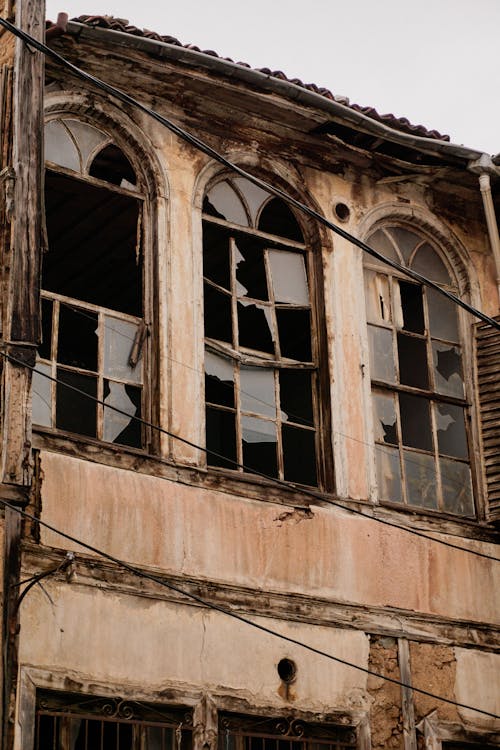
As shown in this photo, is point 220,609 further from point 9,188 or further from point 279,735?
point 9,188

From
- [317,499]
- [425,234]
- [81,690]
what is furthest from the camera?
[425,234]

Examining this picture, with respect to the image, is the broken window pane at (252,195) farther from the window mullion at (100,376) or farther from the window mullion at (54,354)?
the window mullion at (54,354)

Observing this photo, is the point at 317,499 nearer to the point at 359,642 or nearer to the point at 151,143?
the point at 359,642

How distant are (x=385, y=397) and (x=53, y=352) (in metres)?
3.15

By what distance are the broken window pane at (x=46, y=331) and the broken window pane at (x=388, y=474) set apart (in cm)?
302

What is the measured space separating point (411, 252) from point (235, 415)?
271cm

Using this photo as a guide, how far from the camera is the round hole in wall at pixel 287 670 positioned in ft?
35.3

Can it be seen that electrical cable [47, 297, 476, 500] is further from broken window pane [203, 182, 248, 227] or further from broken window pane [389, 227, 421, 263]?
broken window pane [389, 227, 421, 263]

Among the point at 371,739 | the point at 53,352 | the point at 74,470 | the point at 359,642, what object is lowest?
the point at 371,739

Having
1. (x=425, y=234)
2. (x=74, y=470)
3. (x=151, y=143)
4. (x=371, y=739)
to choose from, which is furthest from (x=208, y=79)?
(x=371, y=739)

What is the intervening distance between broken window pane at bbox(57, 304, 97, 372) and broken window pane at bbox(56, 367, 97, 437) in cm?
14

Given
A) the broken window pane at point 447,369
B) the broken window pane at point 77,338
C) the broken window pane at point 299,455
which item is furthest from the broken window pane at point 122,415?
the broken window pane at point 447,369

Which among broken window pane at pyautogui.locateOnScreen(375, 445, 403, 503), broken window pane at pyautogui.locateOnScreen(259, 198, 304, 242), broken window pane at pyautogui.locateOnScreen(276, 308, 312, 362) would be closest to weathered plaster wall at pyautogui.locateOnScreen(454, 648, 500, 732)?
broken window pane at pyautogui.locateOnScreen(375, 445, 403, 503)

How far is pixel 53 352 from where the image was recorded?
1070 centimetres
